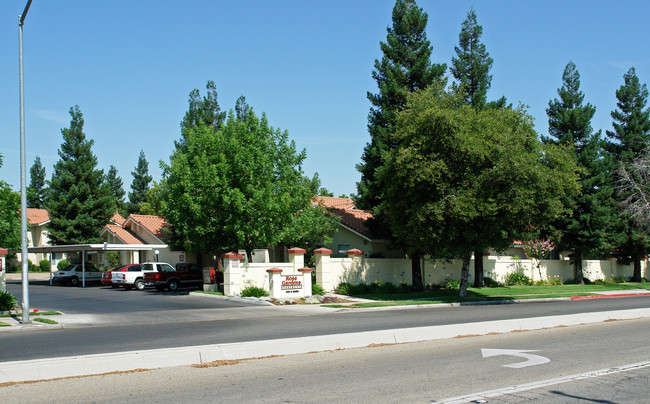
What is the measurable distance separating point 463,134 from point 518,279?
17606 millimetres

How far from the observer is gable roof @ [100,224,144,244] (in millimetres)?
44406

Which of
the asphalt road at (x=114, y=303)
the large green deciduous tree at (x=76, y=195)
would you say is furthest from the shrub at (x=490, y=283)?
the large green deciduous tree at (x=76, y=195)

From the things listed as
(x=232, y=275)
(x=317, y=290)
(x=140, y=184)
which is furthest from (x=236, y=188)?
(x=140, y=184)

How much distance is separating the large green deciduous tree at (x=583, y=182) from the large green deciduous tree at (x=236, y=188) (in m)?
19.9

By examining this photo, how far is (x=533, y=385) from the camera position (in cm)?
829

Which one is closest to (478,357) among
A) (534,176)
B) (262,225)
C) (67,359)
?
(67,359)

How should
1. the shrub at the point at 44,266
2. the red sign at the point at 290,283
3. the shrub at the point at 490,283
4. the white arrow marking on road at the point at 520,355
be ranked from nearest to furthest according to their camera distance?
1. the white arrow marking on road at the point at 520,355
2. the red sign at the point at 290,283
3. the shrub at the point at 490,283
4. the shrub at the point at 44,266

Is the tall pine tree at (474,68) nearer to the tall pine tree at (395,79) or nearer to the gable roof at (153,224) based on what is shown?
the tall pine tree at (395,79)

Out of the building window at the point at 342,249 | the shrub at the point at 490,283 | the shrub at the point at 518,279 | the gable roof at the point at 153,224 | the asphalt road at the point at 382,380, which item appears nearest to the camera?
the asphalt road at the point at 382,380

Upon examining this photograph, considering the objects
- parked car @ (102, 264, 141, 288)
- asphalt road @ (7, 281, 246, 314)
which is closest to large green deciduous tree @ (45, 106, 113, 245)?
parked car @ (102, 264, 141, 288)

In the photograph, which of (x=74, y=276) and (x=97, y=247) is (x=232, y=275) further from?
(x=74, y=276)

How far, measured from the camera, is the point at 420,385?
830 centimetres

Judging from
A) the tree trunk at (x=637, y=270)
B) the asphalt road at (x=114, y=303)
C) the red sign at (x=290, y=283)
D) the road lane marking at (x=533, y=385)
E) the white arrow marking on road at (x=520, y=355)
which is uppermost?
the red sign at (x=290, y=283)

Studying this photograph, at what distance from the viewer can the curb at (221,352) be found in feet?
28.4
